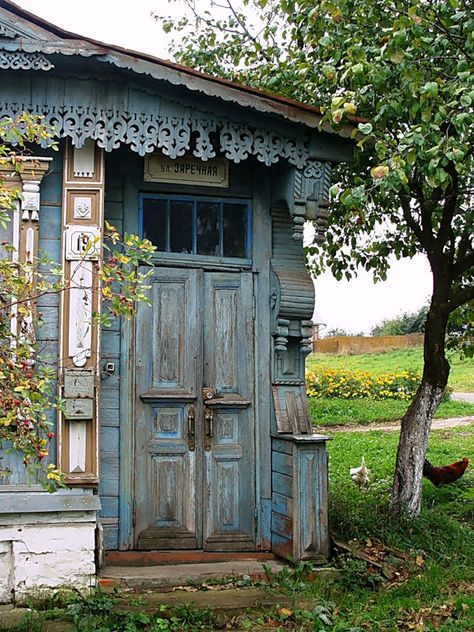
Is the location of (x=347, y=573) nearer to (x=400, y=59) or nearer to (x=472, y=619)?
(x=472, y=619)

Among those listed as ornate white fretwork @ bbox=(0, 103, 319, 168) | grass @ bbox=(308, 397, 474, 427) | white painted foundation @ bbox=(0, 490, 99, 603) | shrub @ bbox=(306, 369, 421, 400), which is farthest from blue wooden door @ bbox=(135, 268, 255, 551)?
shrub @ bbox=(306, 369, 421, 400)

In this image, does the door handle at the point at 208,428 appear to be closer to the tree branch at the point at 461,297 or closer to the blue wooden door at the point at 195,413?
the blue wooden door at the point at 195,413

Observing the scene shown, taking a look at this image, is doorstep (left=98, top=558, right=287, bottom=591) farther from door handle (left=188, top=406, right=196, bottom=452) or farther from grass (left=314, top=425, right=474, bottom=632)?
door handle (left=188, top=406, right=196, bottom=452)

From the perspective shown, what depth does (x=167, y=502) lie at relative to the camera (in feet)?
22.6

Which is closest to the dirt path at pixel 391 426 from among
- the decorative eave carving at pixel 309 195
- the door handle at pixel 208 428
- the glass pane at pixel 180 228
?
the door handle at pixel 208 428

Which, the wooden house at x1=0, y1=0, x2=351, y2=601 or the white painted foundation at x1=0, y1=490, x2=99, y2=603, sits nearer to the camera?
the white painted foundation at x1=0, y1=490, x2=99, y2=603

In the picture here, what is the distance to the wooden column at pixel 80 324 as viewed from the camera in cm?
616

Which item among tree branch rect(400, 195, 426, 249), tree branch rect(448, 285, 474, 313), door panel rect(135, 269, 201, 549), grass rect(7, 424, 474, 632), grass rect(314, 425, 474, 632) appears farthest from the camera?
tree branch rect(400, 195, 426, 249)

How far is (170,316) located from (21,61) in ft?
7.62

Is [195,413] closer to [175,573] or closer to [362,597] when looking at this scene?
[175,573]

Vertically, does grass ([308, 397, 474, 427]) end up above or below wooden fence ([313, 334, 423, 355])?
below

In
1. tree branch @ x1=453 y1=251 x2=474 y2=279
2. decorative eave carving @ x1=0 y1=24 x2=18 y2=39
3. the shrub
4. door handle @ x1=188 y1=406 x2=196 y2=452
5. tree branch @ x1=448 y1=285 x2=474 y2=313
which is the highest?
decorative eave carving @ x1=0 y1=24 x2=18 y2=39

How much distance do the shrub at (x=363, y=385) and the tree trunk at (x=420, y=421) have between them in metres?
12.1

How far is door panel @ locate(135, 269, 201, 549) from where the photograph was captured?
6.86m
